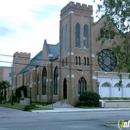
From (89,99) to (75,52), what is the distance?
7951 mm

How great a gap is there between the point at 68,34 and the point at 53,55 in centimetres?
886

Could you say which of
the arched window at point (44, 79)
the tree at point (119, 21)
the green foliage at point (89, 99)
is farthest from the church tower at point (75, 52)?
Result: the tree at point (119, 21)

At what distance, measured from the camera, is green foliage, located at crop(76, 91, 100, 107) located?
36.5 meters

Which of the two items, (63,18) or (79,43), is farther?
(63,18)

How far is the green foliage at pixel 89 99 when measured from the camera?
36469 millimetres

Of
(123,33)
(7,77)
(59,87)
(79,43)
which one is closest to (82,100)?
(59,87)

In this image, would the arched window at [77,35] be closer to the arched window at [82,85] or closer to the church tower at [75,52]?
the church tower at [75,52]

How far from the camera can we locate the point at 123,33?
49.0 feet

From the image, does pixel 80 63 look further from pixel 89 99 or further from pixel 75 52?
pixel 89 99

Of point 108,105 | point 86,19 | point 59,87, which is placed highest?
point 86,19

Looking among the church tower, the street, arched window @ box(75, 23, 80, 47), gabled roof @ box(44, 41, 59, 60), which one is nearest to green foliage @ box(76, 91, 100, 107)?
the church tower

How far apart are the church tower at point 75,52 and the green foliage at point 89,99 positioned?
1.65m

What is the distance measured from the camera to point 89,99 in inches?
1443

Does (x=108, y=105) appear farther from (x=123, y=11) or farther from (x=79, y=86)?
(x=123, y=11)
